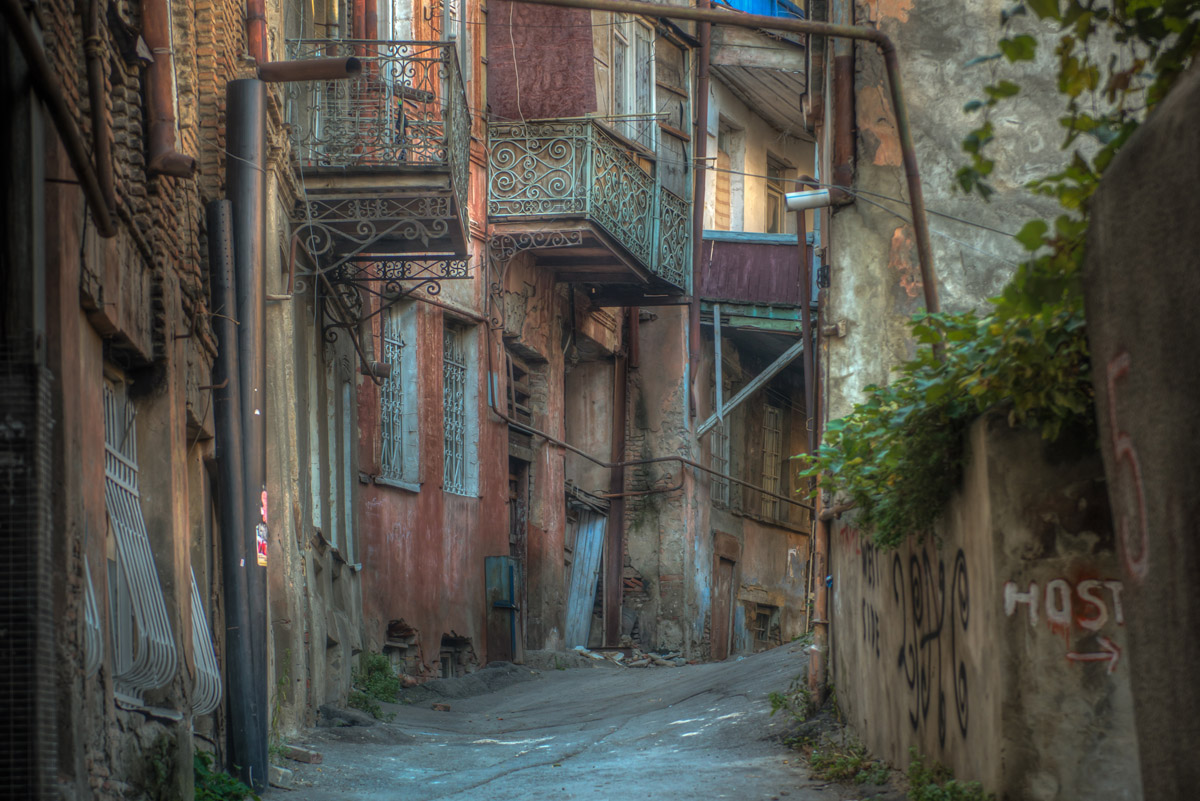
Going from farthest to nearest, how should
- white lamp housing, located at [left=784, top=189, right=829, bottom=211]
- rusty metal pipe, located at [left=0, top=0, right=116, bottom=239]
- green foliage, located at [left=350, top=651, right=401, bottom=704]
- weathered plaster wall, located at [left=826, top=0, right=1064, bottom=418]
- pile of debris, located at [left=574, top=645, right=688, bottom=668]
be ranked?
pile of debris, located at [left=574, top=645, right=688, bottom=668]
green foliage, located at [left=350, top=651, right=401, bottom=704]
weathered plaster wall, located at [left=826, top=0, right=1064, bottom=418]
white lamp housing, located at [left=784, top=189, right=829, bottom=211]
rusty metal pipe, located at [left=0, top=0, right=116, bottom=239]

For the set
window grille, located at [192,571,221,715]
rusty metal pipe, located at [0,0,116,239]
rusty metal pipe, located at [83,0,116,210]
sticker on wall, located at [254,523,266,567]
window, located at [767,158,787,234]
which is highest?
window, located at [767,158,787,234]

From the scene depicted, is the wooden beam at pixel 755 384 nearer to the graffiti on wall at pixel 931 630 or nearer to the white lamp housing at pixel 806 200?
the white lamp housing at pixel 806 200

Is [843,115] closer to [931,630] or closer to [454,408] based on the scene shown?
[931,630]

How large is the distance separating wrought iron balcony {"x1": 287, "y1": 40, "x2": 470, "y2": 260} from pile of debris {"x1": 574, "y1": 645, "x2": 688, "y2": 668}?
313 inches

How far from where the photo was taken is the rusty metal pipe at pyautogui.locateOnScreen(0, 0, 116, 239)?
4.32 meters

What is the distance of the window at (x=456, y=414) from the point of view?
17.2m

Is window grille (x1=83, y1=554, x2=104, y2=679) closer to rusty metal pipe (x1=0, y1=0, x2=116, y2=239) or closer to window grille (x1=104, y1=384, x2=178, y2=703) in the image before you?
window grille (x1=104, y1=384, x2=178, y2=703)

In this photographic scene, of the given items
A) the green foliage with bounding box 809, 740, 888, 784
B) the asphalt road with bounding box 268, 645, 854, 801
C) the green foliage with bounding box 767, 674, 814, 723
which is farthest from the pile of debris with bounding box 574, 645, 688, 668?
the green foliage with bounding box 809, 740, 888, 784

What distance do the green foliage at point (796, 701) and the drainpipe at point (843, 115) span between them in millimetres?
4020

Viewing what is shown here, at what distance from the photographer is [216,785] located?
25.4ft

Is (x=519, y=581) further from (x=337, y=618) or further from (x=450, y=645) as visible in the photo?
(x=337, y=618)

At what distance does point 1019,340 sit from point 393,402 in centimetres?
1158

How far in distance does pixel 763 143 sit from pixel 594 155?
7830mm

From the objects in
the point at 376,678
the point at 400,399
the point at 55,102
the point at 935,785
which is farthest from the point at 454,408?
the point at 55,102
